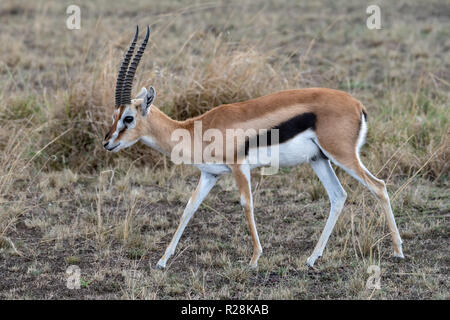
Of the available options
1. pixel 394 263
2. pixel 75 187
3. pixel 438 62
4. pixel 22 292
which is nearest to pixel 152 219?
pixel 75 187

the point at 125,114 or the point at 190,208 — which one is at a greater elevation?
the point at 125,114

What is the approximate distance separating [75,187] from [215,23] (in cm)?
873

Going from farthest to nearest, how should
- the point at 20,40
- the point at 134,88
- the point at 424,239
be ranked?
the point at 20,40
the point at 134,88
the point at 424,239

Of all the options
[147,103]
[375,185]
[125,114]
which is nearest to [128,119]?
[125,114]

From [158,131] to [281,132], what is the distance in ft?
3.63

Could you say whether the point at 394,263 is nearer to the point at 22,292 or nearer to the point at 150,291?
the point at 150,291

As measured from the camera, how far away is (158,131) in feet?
20.3

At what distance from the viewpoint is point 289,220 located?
7289 millimetres

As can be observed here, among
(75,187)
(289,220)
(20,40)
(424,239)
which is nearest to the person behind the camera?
(424,239)

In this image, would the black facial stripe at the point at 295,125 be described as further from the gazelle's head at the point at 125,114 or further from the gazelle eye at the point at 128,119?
the gazelle eye at the point at 128,119

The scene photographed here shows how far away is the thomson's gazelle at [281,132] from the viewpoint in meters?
5.83

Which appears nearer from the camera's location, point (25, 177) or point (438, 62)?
point (25, 177)

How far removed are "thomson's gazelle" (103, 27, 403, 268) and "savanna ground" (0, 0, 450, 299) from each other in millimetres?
295
